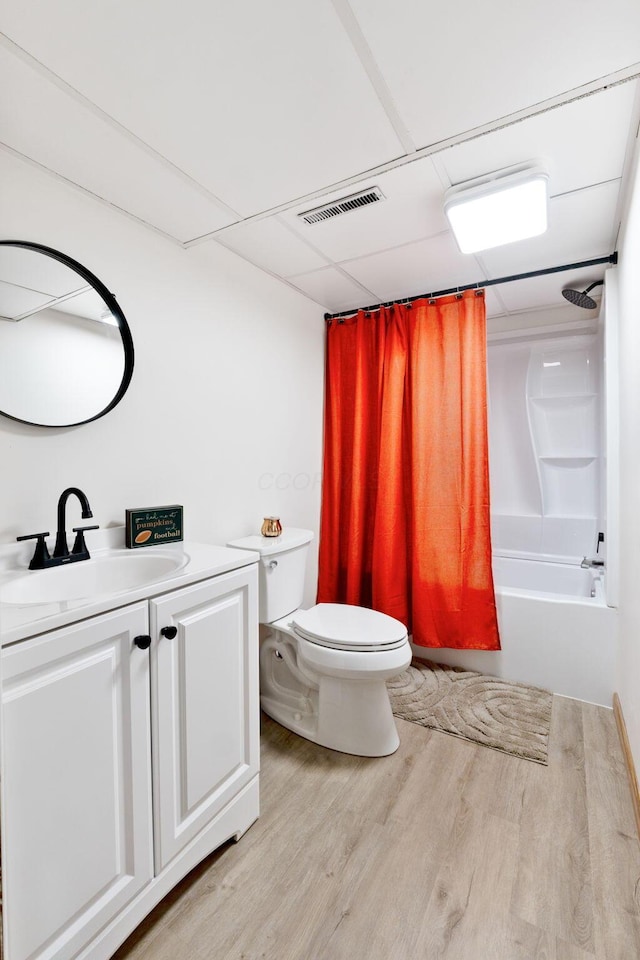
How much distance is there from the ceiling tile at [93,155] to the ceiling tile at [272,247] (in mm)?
145

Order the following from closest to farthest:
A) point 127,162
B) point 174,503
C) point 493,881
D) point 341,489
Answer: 1. point 493,881
2. point 127,162
3. point 174,503
4. point 341,489

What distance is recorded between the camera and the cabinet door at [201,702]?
3.90 feet

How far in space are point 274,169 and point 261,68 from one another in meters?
0.36

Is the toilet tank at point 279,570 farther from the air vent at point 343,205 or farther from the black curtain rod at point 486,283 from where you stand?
the black curtain rod at point 486,283

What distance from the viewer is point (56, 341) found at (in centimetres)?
149

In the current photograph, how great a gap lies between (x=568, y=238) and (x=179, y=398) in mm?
1836

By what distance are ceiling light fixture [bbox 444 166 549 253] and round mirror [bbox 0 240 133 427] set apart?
1296 millimetres

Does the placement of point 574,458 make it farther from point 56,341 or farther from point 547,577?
point 56,341

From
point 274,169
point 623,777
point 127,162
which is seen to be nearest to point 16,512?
point 127,162

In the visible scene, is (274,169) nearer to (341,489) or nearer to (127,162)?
(127,162)

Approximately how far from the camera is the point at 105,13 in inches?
38.1

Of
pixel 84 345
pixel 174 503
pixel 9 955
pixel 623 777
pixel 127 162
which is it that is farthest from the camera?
pixel 174 503

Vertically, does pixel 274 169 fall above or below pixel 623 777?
above

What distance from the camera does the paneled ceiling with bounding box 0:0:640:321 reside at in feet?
3.24
